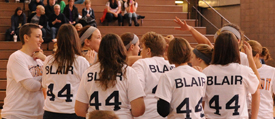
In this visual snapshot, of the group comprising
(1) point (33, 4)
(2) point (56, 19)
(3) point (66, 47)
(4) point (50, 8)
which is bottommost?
(3) point (66, 47)

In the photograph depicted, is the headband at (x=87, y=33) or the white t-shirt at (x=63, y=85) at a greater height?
the headband at (x=87, y=33)

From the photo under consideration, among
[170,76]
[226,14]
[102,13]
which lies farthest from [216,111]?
[226,14]

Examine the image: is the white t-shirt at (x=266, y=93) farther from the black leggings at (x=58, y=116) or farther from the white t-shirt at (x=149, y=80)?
the black leggings at (x=58, y=116)

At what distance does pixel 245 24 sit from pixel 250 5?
745 mm

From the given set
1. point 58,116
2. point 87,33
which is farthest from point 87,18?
point 58,116

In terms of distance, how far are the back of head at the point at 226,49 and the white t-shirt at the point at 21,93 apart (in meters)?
1.73

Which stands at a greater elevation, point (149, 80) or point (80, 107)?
point (149, 80)

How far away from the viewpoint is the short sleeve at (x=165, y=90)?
97.8 inches

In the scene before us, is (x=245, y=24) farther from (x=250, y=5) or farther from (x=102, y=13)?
(x=102, y=13)

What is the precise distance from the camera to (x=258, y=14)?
11375 mm

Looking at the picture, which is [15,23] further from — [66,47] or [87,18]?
[66,47]

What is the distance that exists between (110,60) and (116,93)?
0.86ft

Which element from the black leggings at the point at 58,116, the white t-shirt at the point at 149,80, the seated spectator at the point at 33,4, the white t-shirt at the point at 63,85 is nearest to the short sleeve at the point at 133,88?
the white t-shirt at the point at 149,80

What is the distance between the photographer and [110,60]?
2.43m
